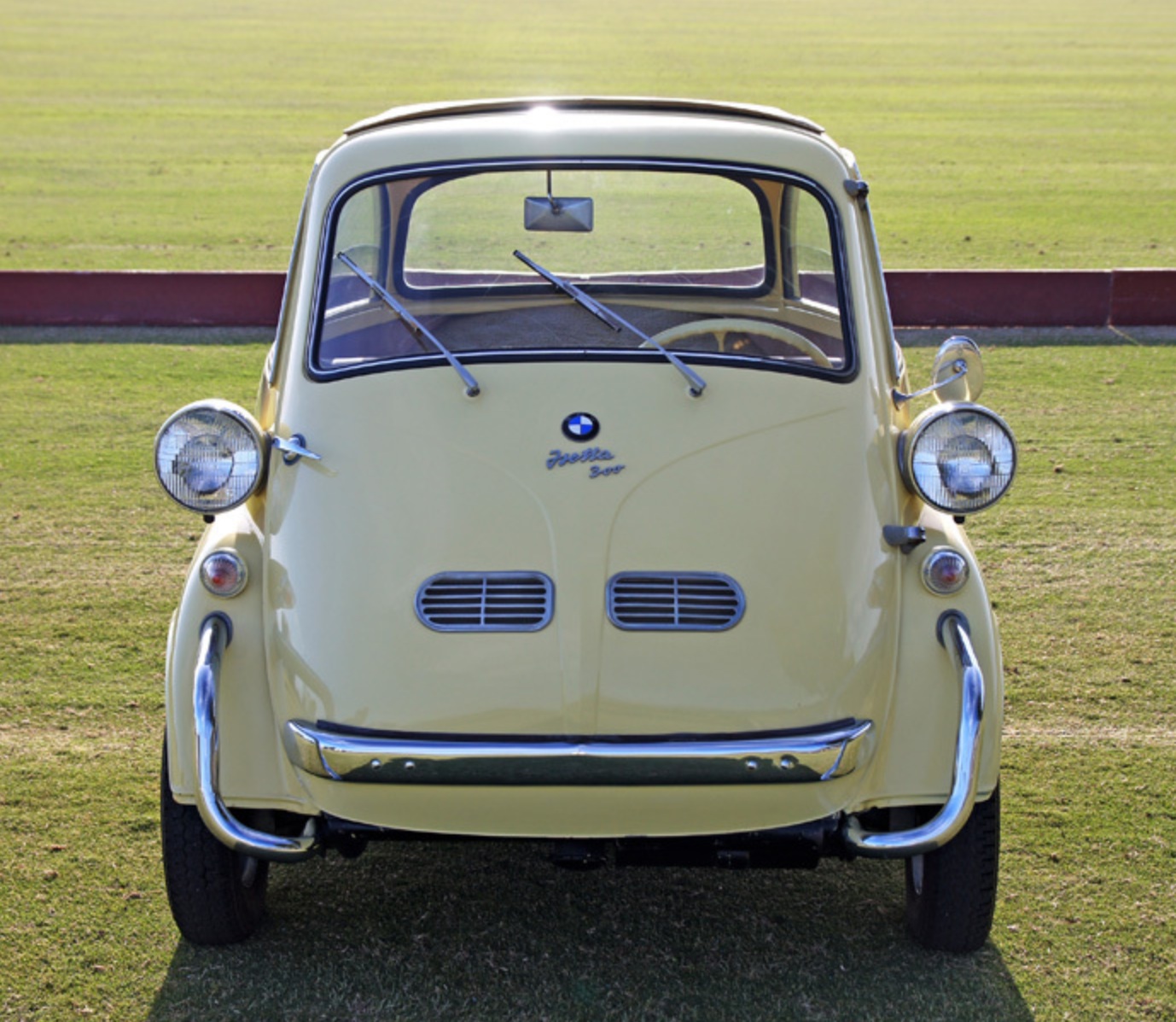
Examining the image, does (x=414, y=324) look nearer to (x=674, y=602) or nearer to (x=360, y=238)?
(x=360, y=238)

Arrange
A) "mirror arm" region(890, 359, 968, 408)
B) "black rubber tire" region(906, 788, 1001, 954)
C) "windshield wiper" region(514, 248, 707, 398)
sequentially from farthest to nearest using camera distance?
"mirror arm" region(890, 359, 968, 408), "windshield wiper" region(514, 248, 707, 398), "black rubber tire" region(906, 788, 1001, 954)

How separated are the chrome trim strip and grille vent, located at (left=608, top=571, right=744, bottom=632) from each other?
0.28m

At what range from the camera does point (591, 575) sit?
137 inches

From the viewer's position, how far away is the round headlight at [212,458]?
374cm

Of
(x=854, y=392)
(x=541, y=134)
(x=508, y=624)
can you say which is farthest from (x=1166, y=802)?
(x=541, y=134)

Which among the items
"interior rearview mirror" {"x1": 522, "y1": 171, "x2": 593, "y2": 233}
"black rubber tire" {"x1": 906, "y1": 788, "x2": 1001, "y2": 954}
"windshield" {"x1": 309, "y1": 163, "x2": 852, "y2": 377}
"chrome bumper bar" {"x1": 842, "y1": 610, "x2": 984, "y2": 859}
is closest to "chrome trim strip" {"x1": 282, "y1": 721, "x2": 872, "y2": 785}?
"chrome bumper bar" {"x1": 842, "y1": 610, "x2": 984, "y2": 859}

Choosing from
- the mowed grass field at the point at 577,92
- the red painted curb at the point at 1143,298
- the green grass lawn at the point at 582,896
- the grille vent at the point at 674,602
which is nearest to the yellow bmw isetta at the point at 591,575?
the grille vent at the point at 674,602

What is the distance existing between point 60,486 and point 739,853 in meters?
5.52

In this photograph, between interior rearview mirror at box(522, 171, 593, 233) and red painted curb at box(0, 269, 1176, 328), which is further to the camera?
red painted curb at box(0, 269, 1176, 328)

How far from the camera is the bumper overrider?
327cm

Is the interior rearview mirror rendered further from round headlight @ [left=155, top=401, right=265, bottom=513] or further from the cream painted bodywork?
round headlight @ [left=155, top=401, right=265, bottom=513]

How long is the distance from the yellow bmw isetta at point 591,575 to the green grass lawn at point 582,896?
0.22 meters

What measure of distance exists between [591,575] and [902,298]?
30.1 ft

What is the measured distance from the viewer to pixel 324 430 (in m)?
3.82
